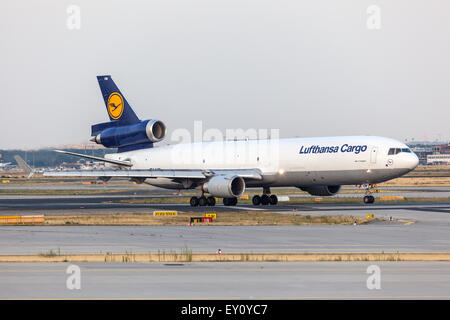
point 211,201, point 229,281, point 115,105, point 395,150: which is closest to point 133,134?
point 115,105

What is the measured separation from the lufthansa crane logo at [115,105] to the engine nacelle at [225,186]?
12.9 metres

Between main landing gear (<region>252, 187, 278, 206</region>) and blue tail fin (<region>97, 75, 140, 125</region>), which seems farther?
blue tail fin (<region>97, 75, 140, 125</region>)

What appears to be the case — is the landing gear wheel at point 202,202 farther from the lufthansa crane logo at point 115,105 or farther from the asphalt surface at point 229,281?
the asphalt surface at point 229,281

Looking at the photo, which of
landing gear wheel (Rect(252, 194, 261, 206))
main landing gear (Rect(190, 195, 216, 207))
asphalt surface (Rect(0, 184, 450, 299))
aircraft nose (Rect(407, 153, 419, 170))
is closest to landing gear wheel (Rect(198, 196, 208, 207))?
main landing gear (Rect(190, 195, 216, 207))

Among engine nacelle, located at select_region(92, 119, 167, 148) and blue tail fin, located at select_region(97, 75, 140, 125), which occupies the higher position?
blue tail fin, located at select_region(97, 75, 140, 125)

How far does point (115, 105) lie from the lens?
206 feet

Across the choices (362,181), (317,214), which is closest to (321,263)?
(317,214)

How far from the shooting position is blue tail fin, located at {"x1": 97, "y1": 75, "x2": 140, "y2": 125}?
62.7 meters

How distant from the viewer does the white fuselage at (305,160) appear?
169 feet

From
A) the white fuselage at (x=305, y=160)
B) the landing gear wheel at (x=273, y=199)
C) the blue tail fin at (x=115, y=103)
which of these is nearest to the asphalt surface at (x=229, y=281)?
the white fuselage at (x=305, y=160)

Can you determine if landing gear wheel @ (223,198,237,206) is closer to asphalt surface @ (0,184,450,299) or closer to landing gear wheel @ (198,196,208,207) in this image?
landing gear wheel @ (198,196,208,207)
